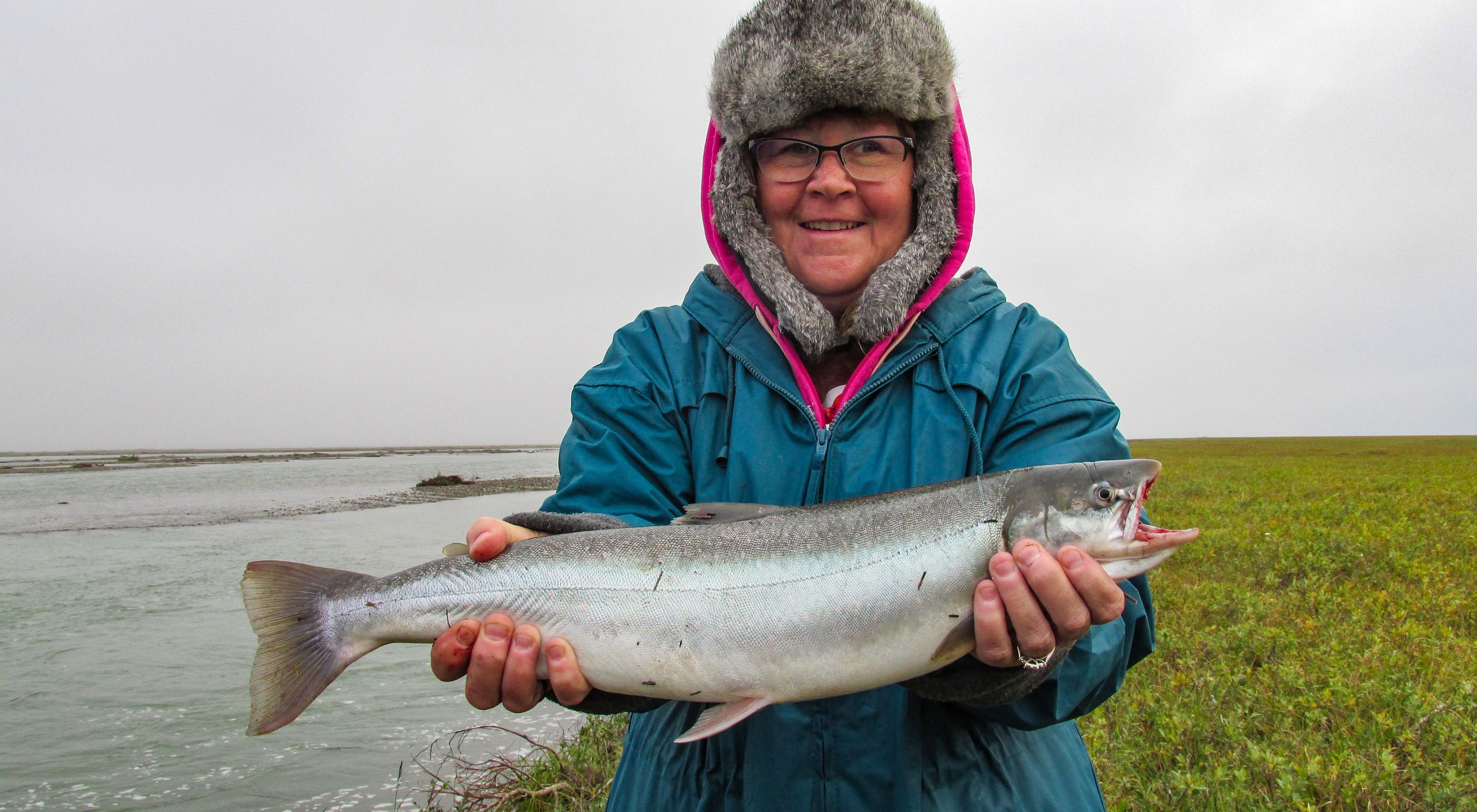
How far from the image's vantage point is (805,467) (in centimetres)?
280

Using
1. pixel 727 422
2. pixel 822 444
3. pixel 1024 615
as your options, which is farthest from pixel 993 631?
pixel 727 422

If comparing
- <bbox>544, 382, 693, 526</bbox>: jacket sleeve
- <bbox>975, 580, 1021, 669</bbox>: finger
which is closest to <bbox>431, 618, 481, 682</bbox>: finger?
<bbox>544, 382, 693, 526</bbox>: jacket sleeve

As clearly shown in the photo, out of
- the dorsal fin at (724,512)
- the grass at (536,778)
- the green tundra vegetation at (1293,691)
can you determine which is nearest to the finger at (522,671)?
the dorsal fin at (724,512)

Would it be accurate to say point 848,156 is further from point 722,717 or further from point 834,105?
point 722,717

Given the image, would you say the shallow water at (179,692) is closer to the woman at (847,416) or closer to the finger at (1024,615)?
the woman at (847,416)

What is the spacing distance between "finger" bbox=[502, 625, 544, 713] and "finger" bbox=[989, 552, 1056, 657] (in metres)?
1.53

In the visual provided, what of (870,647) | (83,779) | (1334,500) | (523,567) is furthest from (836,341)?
(1334,500)

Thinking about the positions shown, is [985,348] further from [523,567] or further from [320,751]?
[320,751]

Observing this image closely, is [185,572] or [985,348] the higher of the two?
[985,348]

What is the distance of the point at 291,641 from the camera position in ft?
9.26

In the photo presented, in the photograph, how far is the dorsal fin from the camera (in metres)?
2.61

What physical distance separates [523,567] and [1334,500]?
60.0 ft

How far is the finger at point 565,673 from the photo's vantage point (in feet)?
8.30

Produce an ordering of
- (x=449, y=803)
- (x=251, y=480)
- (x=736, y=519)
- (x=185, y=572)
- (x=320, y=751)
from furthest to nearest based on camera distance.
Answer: (x=251, y=480) → (x=185, y=572) → (x=320, y=751) → (x=449, y=803) → (x=736, y=519)
